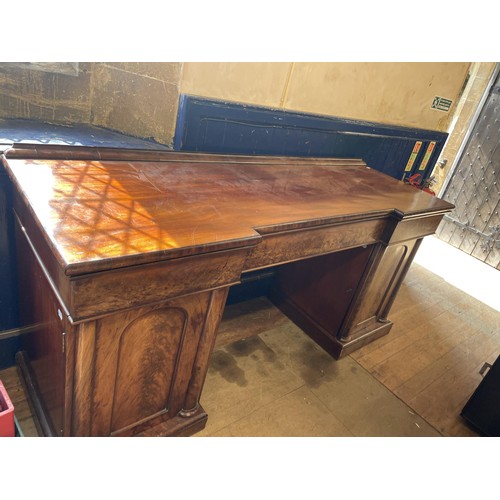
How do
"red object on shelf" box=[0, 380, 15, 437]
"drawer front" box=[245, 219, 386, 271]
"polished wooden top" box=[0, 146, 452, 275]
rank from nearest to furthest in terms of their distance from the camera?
"polished wooden top" box=[0, 146, 452, 275], "red object on shelf" box=[0, 380, 15, 437], "drawer front" box=[245, 219, 386, 271]

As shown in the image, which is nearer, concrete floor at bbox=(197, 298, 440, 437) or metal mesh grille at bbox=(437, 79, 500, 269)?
concrete floor at bbox=(197, 298, 440, 437)

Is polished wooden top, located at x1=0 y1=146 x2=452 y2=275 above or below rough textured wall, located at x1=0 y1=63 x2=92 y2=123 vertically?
below

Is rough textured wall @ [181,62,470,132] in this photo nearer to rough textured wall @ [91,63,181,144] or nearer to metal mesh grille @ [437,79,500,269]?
rough textured wall @ [91,63,181,144]

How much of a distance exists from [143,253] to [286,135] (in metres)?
1.54

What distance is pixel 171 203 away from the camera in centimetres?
134

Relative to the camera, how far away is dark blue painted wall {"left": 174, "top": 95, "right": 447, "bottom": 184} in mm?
1868

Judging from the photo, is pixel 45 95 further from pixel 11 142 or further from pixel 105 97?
pixel 11 142

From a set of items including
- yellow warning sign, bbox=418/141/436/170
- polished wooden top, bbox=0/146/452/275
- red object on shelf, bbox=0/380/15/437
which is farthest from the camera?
yellow warning sign, bbox=418/141/436/170

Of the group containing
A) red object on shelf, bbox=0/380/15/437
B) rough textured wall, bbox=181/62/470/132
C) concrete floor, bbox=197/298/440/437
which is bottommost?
concrete floor, bbox=197/298/440/437

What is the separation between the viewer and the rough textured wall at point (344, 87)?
6.15 feet

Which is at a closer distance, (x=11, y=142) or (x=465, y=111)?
(x=11, y=142)

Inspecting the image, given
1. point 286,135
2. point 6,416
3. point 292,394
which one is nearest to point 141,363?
point 6,416

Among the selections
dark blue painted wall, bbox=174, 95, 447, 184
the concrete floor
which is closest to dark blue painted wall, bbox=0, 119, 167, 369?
dark blue painted wall, bbox=174, 95, 447, 184
